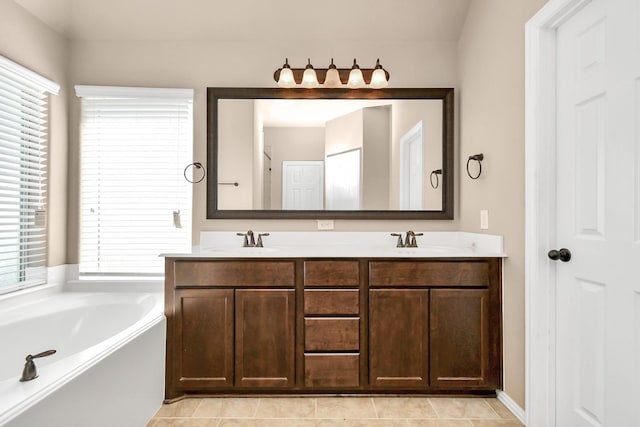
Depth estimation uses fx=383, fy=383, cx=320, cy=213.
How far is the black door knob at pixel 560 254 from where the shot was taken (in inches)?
67.5

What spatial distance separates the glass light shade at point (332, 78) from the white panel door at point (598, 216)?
53.0 inches

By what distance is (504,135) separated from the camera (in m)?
2.13

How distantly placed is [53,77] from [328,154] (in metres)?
1.92

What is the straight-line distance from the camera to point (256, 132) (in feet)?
9.01

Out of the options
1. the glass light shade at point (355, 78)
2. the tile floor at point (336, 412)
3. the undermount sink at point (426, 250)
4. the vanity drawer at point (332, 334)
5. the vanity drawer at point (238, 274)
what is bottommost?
the tile floor at point (336, 412)

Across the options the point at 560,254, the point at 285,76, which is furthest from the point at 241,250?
the point at 560,254

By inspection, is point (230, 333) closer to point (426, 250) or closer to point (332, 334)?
point (332, 334)

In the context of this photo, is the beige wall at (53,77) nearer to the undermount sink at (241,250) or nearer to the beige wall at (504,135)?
the undermount sink at (241,250)

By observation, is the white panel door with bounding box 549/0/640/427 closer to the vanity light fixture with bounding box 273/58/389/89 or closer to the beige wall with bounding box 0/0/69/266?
the vanity light fixture with bounding box 273/58/389/89

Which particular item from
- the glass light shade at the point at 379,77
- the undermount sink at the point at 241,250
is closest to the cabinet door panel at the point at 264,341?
the undermount sink at the point at 241,250

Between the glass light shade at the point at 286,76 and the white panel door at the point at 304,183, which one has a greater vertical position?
the glass light shade at the point at 286,76

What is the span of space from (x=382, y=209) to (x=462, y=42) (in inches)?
50.9

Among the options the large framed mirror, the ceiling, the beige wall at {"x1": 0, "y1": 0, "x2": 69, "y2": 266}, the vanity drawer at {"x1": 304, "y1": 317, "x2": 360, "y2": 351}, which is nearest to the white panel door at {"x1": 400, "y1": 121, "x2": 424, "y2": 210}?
the large framed mirror

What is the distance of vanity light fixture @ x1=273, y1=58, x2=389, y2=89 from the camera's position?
2.63m
